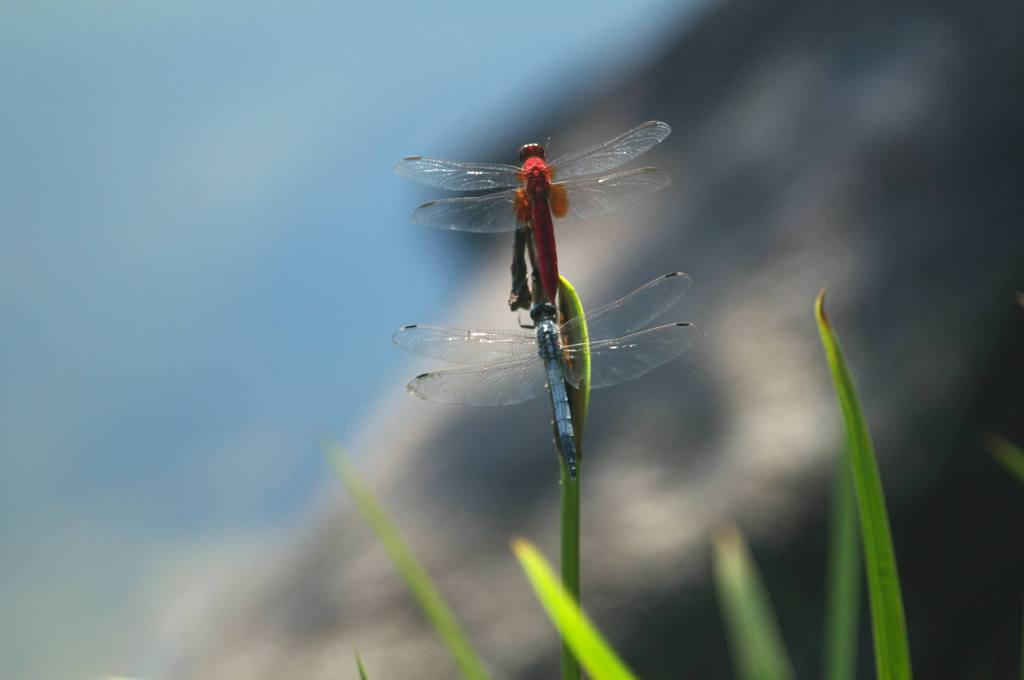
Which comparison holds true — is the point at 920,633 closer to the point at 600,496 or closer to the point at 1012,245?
the point at 600,496

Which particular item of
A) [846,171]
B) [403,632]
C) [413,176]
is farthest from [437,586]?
[846,171]

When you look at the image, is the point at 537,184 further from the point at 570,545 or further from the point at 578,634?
the point at 578,634

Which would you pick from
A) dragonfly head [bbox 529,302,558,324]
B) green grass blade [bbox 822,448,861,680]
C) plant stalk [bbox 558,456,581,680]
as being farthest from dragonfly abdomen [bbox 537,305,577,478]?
green grass blade [bbox 822,448,861,680]

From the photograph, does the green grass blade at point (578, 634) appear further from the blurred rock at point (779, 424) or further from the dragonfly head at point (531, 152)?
the blurred rock at point (779, 424)

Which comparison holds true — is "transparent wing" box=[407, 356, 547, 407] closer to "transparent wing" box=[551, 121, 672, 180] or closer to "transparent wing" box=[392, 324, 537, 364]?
"transparent wing" box=[392, 324, 537, 364]

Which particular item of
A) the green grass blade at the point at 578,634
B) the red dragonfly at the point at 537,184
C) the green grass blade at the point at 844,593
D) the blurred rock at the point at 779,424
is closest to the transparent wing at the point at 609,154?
the red dragonfly at the point at 537,184

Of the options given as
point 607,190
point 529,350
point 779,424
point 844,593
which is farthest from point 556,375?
point 779,424

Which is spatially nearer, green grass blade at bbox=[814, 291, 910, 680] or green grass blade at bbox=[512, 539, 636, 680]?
green grass blade at bbox=[512, 539, 636, 680]
